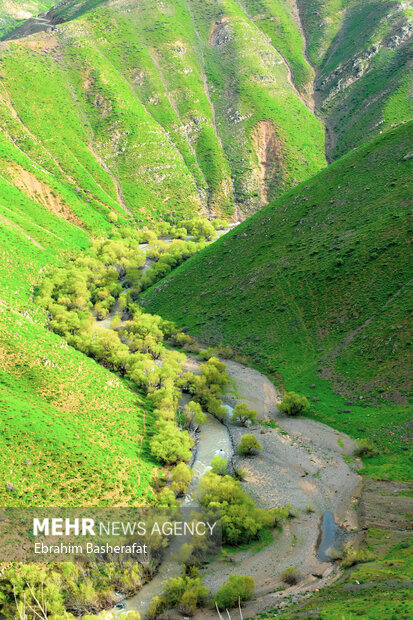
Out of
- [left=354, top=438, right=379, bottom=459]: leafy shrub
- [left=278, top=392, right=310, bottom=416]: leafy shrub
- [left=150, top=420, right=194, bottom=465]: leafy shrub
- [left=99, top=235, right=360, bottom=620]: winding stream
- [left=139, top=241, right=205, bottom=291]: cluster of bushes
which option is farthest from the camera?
[left=139, top=241, right=205, bottom=291]: cluster of bushes

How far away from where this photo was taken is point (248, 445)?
232 feet

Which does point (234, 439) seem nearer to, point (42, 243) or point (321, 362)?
point (321, 362)

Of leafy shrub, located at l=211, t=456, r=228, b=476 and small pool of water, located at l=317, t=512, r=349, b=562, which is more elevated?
leafy shrub, located at l=211, t=456, r=228, b=476

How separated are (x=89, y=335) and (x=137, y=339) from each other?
38.2 ft

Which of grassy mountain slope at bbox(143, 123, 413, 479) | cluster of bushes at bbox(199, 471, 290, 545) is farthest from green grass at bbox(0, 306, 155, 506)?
grassy mountain slope at bbox(143, 123, 413, 479)

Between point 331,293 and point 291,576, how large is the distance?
210 feet

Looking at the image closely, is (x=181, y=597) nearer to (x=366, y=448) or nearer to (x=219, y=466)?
(x=219, y=466)

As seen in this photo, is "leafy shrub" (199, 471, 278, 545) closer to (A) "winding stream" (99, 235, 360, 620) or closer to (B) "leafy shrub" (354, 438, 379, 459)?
(A) "winding stream" (99, 235, 360, 620)

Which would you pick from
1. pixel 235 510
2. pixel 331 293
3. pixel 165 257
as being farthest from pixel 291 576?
pixel 165 257

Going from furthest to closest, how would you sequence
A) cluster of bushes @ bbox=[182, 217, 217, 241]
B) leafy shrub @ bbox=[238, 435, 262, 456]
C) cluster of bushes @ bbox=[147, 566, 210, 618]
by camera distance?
1. cluster of bushes @ bbox=[182, 217, 217, 241]
2. leafy shrub @ bbox=[238, 435, 262, 456]
3. cluster of bushes @ bbox=[147, 566, 210, 618]

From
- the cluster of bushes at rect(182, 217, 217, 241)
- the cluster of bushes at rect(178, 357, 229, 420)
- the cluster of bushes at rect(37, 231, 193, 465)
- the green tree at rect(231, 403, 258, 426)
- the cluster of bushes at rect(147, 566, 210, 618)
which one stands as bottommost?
the cluster of bushes at rect(147, 566, 210, 618)

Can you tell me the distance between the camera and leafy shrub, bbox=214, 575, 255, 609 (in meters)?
43.6

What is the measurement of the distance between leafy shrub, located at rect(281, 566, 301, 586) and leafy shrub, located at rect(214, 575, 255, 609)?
4.28 m

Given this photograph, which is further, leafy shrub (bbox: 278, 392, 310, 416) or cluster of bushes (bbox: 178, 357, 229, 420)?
cluster of bushes (bbox: 178, 357, 229, 420)
